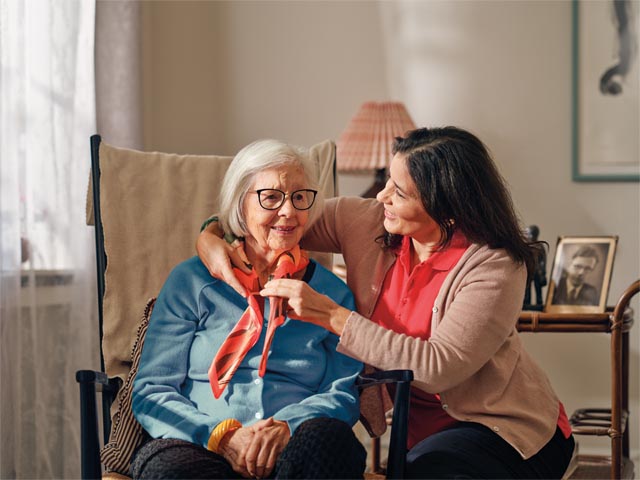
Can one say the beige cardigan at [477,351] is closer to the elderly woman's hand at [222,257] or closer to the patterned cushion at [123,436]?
the elderly woman's hand at [222,257]

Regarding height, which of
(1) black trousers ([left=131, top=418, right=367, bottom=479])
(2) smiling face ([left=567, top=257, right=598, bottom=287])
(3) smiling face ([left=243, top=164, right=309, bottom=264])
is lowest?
(1) black trousers ([left=131, top=418, right=367, bottom=479])

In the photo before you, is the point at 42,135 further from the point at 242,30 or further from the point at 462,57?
the point at 462,57

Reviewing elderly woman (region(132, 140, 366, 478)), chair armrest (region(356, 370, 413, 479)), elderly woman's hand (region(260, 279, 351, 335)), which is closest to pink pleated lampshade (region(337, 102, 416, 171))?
elderly woman (region(132, 140, 366, 478))

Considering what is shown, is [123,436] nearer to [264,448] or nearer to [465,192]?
[264,448]

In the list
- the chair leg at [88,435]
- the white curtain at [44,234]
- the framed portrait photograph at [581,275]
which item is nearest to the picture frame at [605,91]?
the framed portrait photograph at [581,275]

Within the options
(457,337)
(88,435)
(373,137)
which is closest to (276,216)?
(457,337)

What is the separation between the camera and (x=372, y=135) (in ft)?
9.30

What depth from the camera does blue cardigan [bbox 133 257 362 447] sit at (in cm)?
164

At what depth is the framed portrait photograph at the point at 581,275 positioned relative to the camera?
246cm

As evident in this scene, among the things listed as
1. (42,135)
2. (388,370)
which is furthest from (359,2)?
(388,370)

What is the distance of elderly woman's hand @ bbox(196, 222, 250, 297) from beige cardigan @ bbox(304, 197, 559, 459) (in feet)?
0.86

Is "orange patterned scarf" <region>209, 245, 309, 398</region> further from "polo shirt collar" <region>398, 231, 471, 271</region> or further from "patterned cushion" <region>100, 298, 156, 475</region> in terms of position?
"polo shirt collar" <region>398, 231, 471, 271</region>

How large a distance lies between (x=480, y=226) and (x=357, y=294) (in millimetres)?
317

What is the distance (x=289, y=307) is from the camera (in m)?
1.75
